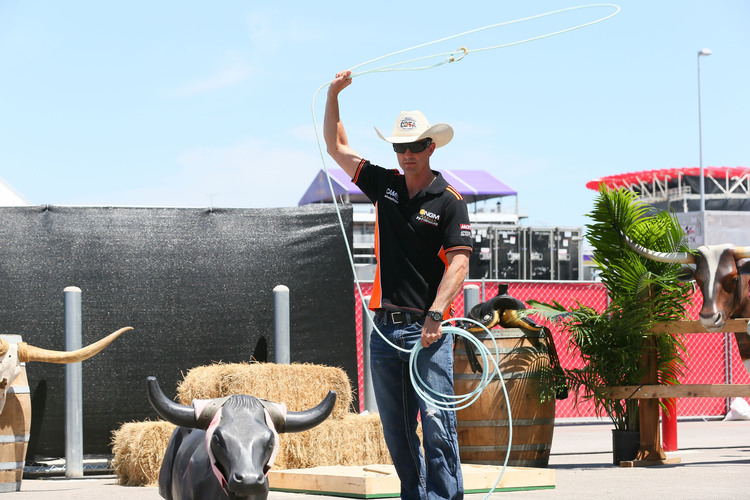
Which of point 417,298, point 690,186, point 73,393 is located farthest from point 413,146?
point 690,186

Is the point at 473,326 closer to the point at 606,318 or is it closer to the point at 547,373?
the point at 547,373

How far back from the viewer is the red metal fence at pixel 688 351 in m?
13.1

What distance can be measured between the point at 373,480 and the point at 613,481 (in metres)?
2.01

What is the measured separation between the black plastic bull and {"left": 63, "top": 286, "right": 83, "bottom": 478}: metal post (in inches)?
176

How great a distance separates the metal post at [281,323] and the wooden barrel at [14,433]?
7.11 ft

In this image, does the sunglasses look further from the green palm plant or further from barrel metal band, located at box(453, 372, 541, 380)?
the green palm plant

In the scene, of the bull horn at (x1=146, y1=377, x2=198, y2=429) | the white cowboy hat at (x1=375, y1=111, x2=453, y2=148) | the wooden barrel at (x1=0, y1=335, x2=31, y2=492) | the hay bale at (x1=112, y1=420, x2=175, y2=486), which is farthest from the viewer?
the hay bale at (x1=112, y1=420, x2=175, y2=486)

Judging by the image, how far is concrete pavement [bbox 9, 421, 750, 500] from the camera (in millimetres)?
6262

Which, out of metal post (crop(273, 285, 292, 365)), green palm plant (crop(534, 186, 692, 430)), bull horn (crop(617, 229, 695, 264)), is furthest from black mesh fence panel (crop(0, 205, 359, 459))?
bull horn (crop(617, 229, 695, 264))

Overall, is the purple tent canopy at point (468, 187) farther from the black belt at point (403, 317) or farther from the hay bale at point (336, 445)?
the black belt at point (403, 317)

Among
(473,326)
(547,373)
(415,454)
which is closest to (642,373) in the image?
(547,373)

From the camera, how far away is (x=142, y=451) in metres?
7.29

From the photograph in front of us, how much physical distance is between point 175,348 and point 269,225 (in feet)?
4.59

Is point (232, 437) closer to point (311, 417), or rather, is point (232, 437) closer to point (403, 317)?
point (311, 417)
